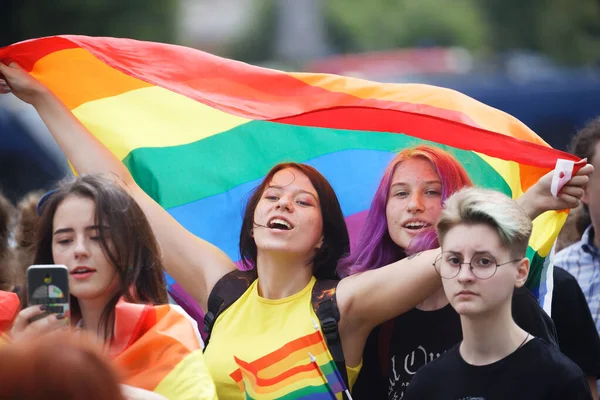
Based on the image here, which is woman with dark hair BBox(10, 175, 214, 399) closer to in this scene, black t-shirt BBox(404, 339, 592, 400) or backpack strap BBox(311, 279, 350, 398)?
backpack strap BBox(311, 279, 350, 398)

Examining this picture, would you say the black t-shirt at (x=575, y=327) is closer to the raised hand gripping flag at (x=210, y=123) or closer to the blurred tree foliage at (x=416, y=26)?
the raised hand gripping flag at (x=210, y=123)

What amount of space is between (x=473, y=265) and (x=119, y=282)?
1.09m

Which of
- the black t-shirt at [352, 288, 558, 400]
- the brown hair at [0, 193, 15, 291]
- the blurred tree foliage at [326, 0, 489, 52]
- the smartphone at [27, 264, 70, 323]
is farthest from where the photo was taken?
the blurred tree foliage at [326, 0, 489, 52]

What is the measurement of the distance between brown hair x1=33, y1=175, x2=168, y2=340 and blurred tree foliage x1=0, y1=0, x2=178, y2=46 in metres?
14.2

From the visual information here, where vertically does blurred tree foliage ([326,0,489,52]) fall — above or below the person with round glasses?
above

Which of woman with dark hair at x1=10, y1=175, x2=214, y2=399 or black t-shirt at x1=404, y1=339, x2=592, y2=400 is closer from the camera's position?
black t-shirt at x1=404, y1=339, x2=592, y2=400

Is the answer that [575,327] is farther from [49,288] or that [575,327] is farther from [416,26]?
[416,26]

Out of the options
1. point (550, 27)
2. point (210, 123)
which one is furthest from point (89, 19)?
point (550, 27)

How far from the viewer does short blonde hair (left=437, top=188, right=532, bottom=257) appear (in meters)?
3.25

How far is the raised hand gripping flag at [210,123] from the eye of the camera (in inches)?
175

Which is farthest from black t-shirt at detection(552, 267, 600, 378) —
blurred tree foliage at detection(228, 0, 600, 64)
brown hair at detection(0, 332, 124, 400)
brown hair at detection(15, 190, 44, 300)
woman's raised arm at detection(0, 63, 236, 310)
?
blurred tree foliage at detection(228, 0, 600, 64)

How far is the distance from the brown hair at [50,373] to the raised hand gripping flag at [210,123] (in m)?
2.25

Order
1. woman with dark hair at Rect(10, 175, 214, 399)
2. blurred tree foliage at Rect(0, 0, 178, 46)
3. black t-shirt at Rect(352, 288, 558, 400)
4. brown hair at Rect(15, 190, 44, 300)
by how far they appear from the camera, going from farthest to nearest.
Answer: blurred tree foliage at Rect(0, 0, 178, 46) < brown hair at Rect(15, 190, 44, 300) < black t-shirt at Rect(352, 288, 558, 400) < woman with dark hair at Rect(10, 175, 214, 399)

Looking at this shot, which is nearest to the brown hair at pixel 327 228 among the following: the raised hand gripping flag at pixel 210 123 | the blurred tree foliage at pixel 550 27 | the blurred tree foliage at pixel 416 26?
the raised hand gripping flag at pixel 210 123
